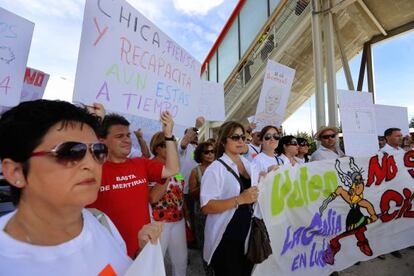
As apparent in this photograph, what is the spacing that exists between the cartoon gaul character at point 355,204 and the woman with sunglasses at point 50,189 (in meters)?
2.73

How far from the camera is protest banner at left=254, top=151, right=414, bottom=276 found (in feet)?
8.27

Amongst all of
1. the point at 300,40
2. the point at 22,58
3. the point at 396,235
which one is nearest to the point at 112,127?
the point at 22,58

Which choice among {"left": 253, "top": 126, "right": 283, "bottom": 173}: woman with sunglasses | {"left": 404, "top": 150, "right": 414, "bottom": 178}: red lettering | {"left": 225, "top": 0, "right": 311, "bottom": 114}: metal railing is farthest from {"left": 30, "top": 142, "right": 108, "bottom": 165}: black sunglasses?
{"left": 225, "top": 0, "right": 311, "bottom": 114}: metal railing

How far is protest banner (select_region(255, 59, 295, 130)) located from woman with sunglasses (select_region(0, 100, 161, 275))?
2880 mm

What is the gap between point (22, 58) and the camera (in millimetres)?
2029

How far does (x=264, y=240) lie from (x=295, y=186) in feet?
2.74

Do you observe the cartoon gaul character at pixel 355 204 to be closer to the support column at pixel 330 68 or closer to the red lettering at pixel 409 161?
the red lettering at pixel 409 161

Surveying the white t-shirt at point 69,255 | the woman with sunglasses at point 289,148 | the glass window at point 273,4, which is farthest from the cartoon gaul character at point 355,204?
the glass window at point 273,4

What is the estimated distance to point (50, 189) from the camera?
879mm

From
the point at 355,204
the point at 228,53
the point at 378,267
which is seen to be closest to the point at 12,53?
the point at 355,204

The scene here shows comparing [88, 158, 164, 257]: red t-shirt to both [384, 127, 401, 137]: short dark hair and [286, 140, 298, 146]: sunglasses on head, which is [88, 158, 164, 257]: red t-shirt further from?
[384, 127, 401, 137]: short dark hair

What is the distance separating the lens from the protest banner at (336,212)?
252 cm

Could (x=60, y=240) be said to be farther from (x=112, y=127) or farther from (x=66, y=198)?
(x=112, y=127)

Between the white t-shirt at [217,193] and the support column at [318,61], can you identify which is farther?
the support column at [318,61]
